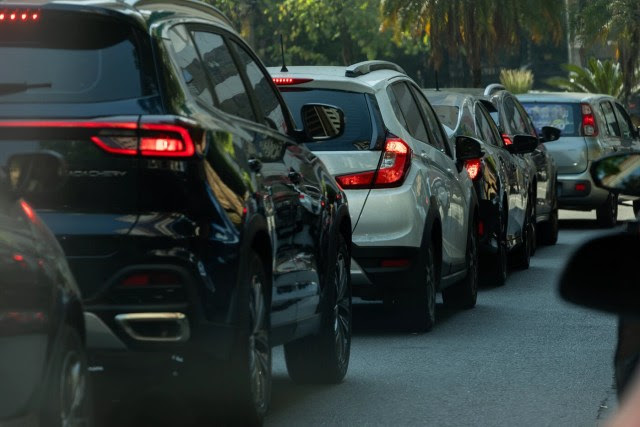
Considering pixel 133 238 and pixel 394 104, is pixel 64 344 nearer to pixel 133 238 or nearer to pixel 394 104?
pixel 133 238

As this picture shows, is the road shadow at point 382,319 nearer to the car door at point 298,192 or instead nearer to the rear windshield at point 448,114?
the rear windshield at point 448,114

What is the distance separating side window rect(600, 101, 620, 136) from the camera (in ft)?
72.7

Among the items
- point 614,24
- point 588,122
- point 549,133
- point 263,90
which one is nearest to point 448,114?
point 549,133

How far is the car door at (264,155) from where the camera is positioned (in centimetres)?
662

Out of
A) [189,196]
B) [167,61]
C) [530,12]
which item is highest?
[167,61]

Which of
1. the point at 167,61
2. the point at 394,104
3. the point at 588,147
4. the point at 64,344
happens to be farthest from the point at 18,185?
the point at 588,147

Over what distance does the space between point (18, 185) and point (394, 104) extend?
18.8 ft

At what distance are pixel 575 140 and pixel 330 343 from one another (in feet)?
44.9

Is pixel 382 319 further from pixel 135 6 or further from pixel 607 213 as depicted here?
pixel 607 213

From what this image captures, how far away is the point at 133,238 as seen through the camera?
5.77 meters

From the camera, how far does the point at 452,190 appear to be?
11.3 m

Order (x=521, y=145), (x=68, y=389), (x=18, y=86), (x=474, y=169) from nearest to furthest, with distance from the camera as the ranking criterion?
(x=68, y=389) < (x=18, y=86) < (x=474, y=169) < (x=521, y=145)

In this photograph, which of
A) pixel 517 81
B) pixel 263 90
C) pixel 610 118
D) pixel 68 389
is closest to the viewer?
pixel 68 389

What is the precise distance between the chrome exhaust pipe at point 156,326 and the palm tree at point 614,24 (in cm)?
3735
